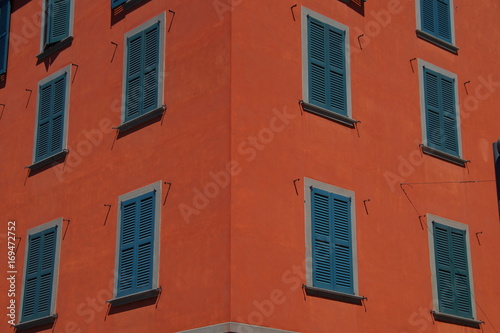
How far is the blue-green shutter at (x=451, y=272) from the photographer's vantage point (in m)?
17.5

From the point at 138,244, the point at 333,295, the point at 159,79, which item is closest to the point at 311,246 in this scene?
the point at 333,295

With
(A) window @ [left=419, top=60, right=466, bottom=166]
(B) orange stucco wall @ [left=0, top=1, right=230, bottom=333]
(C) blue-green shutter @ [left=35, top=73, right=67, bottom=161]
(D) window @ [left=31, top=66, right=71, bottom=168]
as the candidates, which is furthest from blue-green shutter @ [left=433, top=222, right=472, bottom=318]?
(C) blue-green shutter @ [left=35, top=73, right=67, bottom=161]

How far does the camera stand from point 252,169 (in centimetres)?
1520

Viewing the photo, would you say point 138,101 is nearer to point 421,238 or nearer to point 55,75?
point 55,75

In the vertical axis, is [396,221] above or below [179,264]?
above

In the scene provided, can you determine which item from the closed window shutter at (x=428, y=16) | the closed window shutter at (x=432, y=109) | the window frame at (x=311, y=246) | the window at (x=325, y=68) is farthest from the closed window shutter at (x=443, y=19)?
the window frame at (x=311, y=246)

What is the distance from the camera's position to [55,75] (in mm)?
19484

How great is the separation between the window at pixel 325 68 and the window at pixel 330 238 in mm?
1513

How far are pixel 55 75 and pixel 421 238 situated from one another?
833cm

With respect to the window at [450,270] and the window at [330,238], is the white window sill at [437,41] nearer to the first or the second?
the window at [450,270]

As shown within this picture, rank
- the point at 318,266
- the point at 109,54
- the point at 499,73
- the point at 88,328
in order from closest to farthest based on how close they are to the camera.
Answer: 1. the point at 318,266
2. the point at 88,328
3. the point at 109,54
4. the point at 499,73

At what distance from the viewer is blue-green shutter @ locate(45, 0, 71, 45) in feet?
65.0

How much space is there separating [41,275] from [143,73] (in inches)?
176

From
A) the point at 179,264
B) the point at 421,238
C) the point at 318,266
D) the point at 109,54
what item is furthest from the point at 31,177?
the point at 421,238
